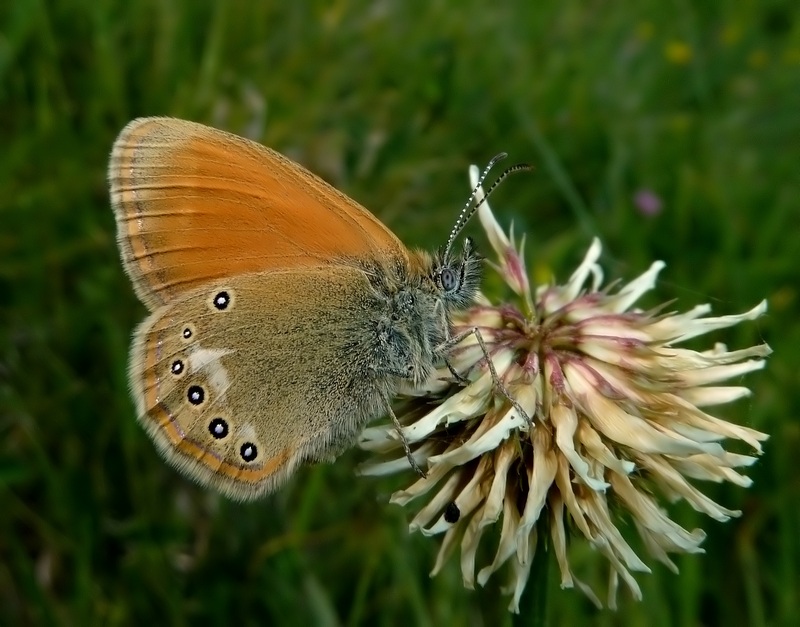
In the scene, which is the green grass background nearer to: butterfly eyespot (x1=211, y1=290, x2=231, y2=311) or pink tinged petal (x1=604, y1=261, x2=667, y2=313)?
pink tinged petal (x1=604, y1=261, x2=667, y2=313)

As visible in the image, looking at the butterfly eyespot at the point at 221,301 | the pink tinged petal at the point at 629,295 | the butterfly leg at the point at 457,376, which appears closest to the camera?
the butterfly leg at the point at 457,376

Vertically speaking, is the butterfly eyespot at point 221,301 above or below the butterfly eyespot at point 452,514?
above

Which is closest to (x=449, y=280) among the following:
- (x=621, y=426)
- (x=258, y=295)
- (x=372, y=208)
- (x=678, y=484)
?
(x=258, y=295)

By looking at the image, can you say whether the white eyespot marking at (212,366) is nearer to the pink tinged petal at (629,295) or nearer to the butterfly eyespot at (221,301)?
the butterfly eyespot at (221,301)

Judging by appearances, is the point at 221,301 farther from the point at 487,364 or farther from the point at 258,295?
the point at 487,364

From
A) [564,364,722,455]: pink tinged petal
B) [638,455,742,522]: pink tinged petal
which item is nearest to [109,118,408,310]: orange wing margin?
[564,364,722,455]: pink tinged petal

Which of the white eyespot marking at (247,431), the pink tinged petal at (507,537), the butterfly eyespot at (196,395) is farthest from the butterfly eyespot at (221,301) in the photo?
the pink tinged petal at (507,537)
